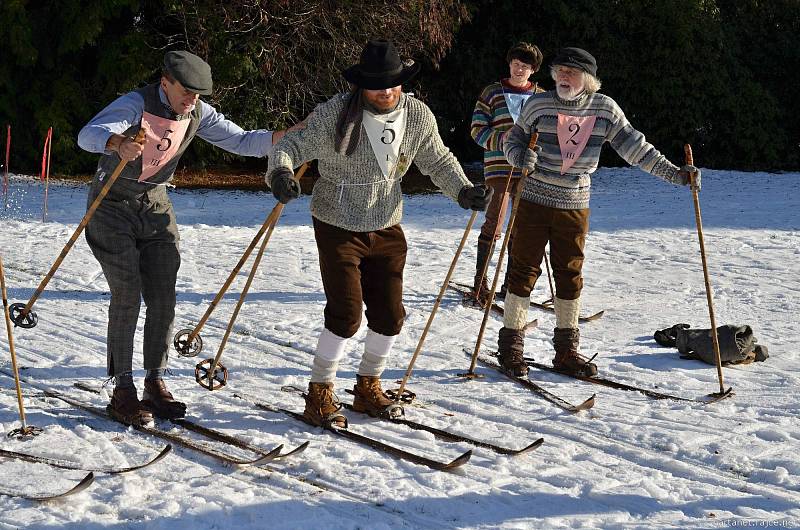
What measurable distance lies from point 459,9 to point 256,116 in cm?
337

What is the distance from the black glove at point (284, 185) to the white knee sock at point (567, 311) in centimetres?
198

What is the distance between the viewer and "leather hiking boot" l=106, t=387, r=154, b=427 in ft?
15.6

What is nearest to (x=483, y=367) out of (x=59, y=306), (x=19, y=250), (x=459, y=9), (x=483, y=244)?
(x=483, y=244)

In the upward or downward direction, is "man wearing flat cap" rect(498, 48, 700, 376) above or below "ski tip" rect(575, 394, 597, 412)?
above

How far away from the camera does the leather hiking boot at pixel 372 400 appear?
197 inches

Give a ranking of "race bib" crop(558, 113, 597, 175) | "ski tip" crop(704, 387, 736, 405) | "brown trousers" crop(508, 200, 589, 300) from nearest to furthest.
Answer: "ski tip" crop(704, 387, 736, 405), "race bib" crop(558, 113, 597, 175), "brown trousers" crop(508, 200, 589, 300)

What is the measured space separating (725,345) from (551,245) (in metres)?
1.16

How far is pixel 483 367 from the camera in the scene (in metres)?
6.02

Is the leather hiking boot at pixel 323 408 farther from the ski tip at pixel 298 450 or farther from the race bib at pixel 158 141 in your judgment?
the race bib at pixel 158 141

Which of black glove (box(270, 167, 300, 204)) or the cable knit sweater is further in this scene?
the cable knit sweater

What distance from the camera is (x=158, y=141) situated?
4656 millimetres

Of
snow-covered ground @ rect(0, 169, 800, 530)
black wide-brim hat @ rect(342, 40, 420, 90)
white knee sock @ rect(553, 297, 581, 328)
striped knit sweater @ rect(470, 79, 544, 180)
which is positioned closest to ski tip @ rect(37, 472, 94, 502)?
snow-covered ground @ rect(0, 169, 800, 530)

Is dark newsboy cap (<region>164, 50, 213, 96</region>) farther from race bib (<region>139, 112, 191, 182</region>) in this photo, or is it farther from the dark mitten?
the dark mitten

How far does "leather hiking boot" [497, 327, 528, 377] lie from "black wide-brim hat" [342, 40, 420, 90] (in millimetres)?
1793
